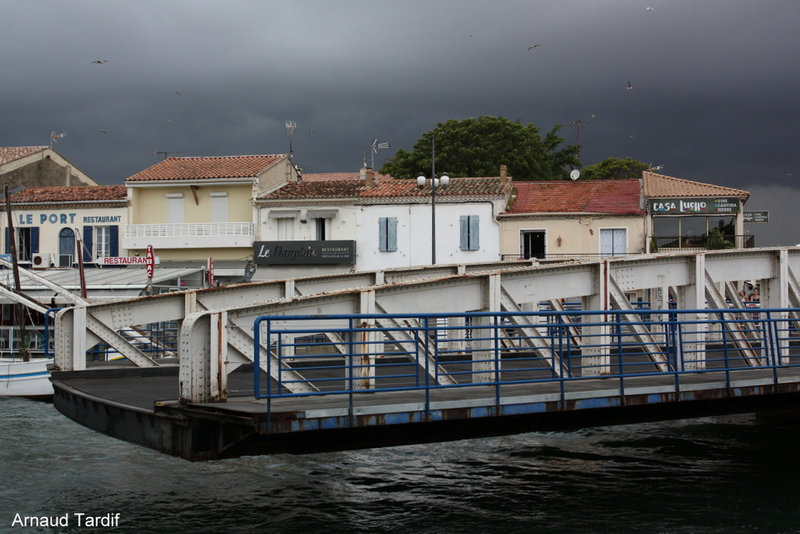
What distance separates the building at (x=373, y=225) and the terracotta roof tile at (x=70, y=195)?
9224 millimetres

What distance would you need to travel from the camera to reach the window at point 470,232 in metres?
46.6

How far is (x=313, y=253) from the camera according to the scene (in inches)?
1896

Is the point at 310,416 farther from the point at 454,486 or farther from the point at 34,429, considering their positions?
the point at 34,429

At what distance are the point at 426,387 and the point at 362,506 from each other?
3833mm

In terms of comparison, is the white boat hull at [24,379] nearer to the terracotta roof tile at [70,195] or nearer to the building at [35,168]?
the terracotta roof tile at [70,195]

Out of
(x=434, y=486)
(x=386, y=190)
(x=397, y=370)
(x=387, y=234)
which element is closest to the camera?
(x=434, y=486)

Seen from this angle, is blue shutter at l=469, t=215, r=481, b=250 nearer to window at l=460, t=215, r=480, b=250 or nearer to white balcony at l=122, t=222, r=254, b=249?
window at l=460, t=215, r=480, b=250

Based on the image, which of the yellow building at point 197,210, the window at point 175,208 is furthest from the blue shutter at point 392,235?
the window at point 175,208

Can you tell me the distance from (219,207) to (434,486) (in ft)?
126

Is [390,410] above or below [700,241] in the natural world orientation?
below

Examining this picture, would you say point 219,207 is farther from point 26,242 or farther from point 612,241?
point 612,241

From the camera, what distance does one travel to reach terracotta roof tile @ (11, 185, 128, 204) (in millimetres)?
51281

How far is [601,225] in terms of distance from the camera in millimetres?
45344

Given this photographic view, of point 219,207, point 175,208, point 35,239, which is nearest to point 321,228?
point 219,207
